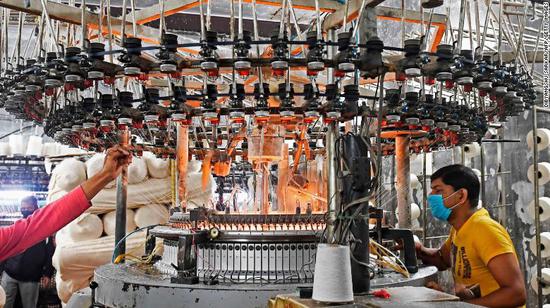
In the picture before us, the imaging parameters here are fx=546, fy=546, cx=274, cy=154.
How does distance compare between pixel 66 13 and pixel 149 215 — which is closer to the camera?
pixel 66 13

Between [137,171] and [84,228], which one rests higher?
[137,171]

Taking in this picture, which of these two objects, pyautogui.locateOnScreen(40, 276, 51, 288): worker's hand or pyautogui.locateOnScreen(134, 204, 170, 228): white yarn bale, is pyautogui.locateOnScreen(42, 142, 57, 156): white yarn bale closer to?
pyautogui.locateOnScreen(40, 276, 51, 288): worker's hand

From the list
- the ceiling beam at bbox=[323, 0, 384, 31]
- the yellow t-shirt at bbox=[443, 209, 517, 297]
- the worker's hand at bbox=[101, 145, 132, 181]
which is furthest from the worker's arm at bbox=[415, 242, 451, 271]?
the worker's hand at bbox=[101, 145, 132, 181]

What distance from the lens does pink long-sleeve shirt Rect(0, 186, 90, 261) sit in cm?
230

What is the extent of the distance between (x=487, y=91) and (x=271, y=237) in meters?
1.46

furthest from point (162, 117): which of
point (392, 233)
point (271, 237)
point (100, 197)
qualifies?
point (100, 197)

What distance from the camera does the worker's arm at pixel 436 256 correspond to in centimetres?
369

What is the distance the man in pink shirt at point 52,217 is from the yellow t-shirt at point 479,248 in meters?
1.86

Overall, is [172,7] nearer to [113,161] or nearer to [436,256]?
[113,161]

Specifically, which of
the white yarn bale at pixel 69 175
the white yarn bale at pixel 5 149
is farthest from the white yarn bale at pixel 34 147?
the white yarn bale at pixel 69 175

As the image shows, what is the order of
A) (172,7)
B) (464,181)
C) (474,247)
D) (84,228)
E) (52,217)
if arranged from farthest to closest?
(84,228), (172,7), (464,181), (474,247), (52,217)

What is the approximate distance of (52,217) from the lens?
2311 millimetres

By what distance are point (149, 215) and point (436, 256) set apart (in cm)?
431

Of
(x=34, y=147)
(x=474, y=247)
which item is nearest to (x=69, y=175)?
(x=34, y=147)
